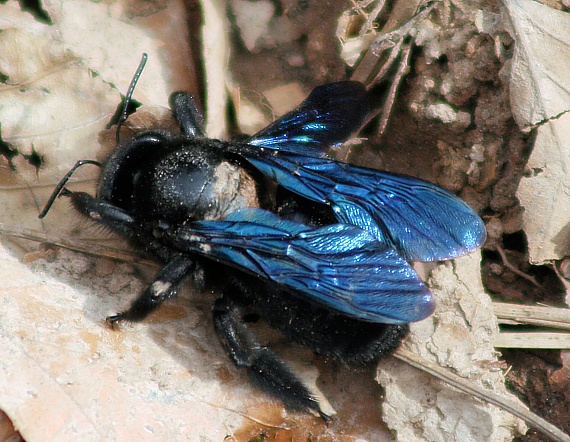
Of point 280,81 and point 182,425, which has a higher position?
point 280,81

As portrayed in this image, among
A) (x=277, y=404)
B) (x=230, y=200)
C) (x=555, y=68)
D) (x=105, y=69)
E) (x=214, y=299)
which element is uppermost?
(x=555, y=68)

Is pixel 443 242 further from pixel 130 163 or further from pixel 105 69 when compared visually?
pixel 105 69

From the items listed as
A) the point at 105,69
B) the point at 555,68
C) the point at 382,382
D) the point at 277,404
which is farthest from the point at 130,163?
the point at 555,68

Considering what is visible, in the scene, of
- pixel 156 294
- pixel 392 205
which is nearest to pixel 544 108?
pixel 392 205

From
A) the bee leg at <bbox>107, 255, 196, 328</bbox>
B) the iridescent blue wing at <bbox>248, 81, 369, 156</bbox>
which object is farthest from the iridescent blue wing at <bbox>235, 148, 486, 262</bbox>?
the bee leg at <bbox>107, 255, 196, 328</bbox>

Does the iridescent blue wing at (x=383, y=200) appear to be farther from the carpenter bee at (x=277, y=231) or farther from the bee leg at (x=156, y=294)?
the bee leg at (x=156, y=294)

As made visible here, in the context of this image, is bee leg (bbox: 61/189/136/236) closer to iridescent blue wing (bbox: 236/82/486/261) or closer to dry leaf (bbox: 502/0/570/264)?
iridescent blue wing (bbox: 236/82/486/261)
